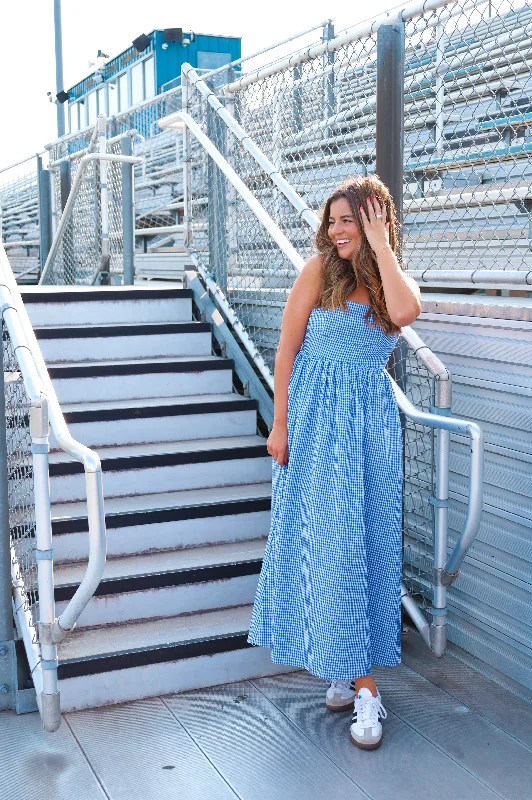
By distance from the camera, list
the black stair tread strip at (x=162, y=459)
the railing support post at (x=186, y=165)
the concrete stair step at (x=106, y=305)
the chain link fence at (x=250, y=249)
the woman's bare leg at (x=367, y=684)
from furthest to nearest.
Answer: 1. the railing support post at (x=186, y=165)
2. the concrete stair step at (x=106, y=305)
3. the black stair tread strip at (x=162, y=459)
4. the chain link fence at (x=250, y=249)
5. the woman's bare leg at (x=367, y=684)

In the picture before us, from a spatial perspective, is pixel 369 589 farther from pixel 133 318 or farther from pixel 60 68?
pixel 60 68

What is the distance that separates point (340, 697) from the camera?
2869 mm

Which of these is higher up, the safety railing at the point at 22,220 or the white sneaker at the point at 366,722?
the safety railing at the point at 22,220

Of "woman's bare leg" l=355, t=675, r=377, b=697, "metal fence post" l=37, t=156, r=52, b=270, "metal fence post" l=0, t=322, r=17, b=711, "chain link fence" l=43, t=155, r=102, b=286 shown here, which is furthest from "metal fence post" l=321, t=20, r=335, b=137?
"metal fence post" l=37, t=156, r=52, b=270

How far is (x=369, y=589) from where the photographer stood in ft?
9.07

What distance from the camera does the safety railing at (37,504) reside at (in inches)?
94.6

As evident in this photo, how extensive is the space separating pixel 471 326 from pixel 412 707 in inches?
53.4

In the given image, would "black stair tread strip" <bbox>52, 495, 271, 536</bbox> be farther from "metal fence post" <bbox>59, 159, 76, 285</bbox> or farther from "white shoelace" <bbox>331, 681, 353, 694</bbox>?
"metal fence post" <bbox>59, 159, 76, 285</bbox>

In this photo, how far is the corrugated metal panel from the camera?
2926mm

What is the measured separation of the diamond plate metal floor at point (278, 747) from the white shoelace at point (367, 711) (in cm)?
8

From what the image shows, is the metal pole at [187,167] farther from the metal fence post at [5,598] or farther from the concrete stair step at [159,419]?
the metal fence post at [5,598]

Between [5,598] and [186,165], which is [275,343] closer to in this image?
[186,165]

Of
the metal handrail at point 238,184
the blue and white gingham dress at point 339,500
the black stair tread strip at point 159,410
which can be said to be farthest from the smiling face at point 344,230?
the black stair tread strip at point 159,410

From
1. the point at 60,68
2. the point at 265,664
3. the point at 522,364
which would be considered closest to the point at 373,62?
the point at 522,364
